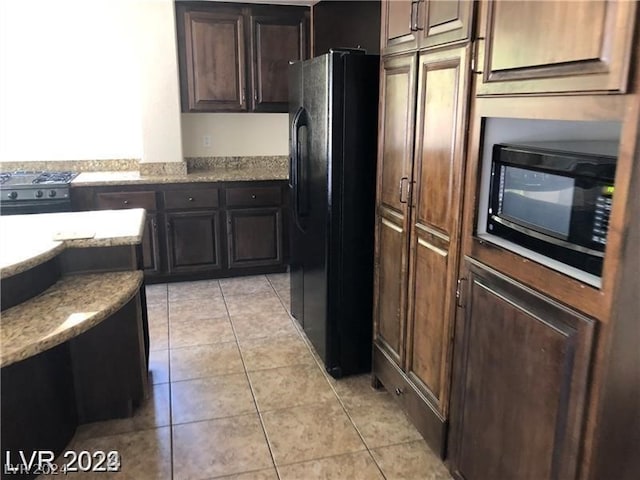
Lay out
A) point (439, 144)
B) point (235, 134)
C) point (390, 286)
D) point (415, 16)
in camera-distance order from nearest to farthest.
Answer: point (439, 144) → point (415, 16) → point (390, 286) → point (235, 134)

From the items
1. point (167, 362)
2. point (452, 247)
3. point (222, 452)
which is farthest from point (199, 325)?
point (452, 247)

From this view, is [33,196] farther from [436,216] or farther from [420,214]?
[436,216]

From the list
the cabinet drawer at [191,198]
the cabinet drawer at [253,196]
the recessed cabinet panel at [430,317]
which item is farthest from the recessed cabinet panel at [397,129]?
the cabinet drawer at [191,198]

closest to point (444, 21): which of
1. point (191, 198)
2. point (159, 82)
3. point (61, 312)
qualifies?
point (61, 312)

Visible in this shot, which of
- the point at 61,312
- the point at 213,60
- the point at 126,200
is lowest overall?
the point at 61,312

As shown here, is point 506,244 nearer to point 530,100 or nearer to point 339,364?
point 530,100

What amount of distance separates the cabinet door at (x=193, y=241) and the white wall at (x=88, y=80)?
0.56 metres

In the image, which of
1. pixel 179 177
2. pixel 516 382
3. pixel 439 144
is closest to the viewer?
pixel 516 382

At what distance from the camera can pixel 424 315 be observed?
221 centimetres

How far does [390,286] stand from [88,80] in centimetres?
339

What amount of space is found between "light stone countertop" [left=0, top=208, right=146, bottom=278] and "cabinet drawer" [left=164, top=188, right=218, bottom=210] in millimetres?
1426

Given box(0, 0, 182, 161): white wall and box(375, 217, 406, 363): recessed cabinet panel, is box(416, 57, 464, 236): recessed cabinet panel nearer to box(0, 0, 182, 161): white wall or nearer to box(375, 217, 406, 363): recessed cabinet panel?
box(375, 217, 406, 363): recessed cabinet panel

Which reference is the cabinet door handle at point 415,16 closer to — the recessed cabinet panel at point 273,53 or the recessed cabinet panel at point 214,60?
the recessed cabinet panel at point 273,53

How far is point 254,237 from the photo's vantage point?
459cm
